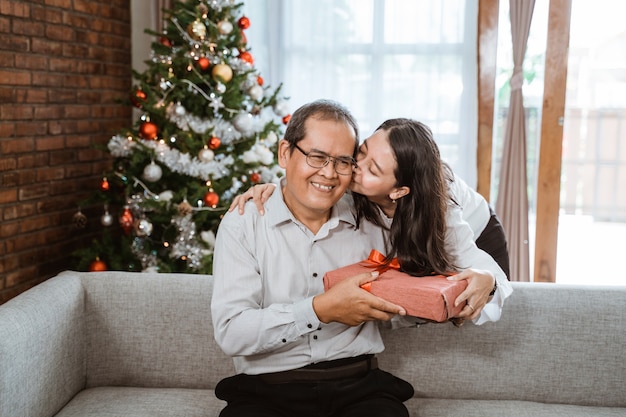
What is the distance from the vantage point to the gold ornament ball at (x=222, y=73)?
3473 millimetres

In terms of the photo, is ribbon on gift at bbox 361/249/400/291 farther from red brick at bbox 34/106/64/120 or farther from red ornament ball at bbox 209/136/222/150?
red brick at bbox 34/106/64/120

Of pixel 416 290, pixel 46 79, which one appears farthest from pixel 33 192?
pixel 416 290

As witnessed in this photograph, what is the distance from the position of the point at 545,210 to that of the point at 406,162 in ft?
8.27

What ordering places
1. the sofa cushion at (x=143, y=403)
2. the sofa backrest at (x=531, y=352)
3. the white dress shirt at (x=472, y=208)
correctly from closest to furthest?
the sofa cushion at (x=143, y=403), the sofa backrest at (x=531, y=352), the white dress shirt at (x=472, y=208)

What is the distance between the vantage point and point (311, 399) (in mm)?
1877

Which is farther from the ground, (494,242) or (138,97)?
(138,97)

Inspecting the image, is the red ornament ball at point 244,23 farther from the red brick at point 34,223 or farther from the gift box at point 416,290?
the gift box at point 416,290

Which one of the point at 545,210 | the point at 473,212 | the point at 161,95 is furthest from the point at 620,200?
the point at 161,95

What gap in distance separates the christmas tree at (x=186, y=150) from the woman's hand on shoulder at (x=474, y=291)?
5.93 feet

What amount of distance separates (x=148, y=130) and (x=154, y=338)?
1.46 meters

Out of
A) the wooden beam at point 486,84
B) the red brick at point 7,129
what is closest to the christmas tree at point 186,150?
the red brick at point 7,129

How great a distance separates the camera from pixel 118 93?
14.2 feet

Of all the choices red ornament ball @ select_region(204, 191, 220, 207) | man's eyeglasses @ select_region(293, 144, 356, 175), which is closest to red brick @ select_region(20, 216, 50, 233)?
red ornament ball @ select_region(204, 191, 220, 207)

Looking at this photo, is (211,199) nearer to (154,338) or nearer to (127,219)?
(127,219)
